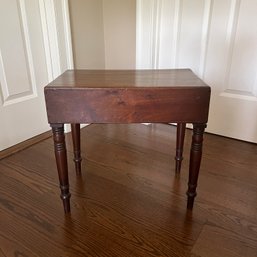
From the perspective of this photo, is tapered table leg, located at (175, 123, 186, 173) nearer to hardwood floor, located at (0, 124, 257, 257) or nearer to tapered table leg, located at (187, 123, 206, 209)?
hardwood floor, located at (0, 124, 257, 257)

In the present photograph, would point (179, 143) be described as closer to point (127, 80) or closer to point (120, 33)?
point (127, 80)

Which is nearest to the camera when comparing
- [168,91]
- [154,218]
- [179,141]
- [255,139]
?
[168,91]

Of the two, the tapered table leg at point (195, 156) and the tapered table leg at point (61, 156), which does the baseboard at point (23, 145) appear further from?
the tapered table leg at point (195, 156)

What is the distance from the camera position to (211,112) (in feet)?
5.45

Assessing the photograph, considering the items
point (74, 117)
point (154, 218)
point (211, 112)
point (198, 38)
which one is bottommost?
point (154, 218)

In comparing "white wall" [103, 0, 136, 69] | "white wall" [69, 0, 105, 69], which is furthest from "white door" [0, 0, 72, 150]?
"white wall" [103, 0, 136, 69]

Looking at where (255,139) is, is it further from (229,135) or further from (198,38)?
(198,38)

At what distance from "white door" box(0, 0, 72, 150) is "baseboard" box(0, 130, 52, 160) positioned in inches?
1.1

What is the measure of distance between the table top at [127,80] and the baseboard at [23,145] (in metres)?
0.72

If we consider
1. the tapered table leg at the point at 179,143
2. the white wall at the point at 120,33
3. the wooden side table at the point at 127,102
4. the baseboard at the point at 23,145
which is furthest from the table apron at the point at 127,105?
the white wall at the point at 120,33

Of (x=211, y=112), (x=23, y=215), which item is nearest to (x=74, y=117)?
(x=23, y=215)

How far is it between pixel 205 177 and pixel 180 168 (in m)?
0.13

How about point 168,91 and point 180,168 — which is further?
point 180,168

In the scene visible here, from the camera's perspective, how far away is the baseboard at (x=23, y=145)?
1436 millimetres
